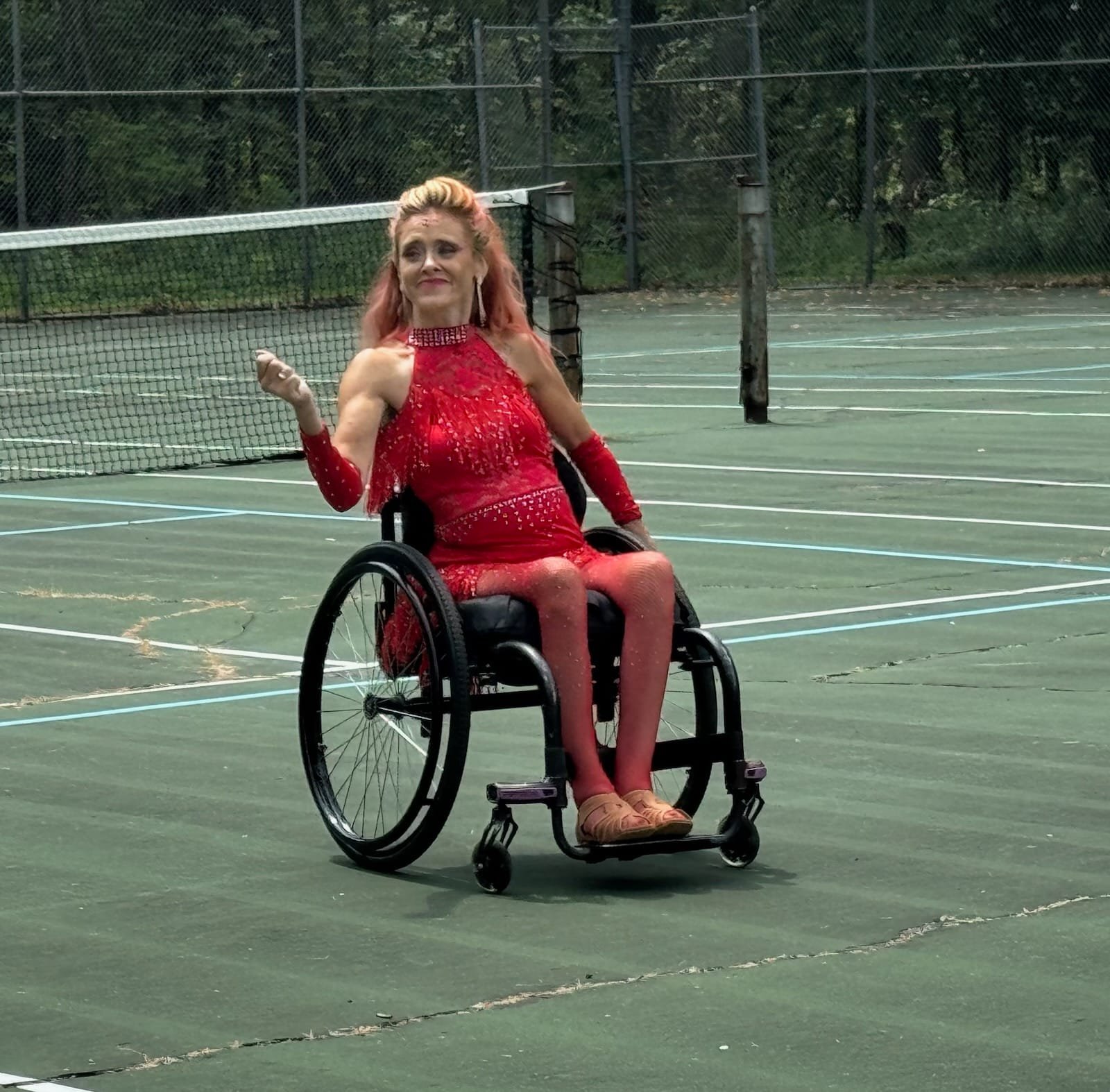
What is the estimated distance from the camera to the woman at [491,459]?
5.66m

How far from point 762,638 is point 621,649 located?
10.1ft

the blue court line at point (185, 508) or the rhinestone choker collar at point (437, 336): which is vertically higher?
the rhinestone choker collar at point (437, 336)

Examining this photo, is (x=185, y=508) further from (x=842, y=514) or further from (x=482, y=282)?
(x=482, y=282)

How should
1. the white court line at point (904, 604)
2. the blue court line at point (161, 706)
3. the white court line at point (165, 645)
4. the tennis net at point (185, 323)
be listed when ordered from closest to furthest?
1. the blue court line at point (161, 706)
2. the white court line at point (165, 645)
3. the white court line at point (904, 604)
4. the tennis net at point (185, 323)

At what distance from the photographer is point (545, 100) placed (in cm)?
3056

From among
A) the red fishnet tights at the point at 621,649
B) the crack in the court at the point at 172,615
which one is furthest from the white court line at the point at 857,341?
the red fishnet tights at the point at 621,649

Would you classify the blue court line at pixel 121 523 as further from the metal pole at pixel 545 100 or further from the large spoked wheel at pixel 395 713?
the metal pole at pixel 545 100

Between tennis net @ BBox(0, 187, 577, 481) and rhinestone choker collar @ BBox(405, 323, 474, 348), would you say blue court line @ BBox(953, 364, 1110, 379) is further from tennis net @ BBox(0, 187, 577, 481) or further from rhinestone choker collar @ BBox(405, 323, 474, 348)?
rhinestone choker collar @ BBox(405, 323, 474, 348)

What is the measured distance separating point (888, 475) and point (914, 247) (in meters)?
18.5

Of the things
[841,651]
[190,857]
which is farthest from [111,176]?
[190,857]

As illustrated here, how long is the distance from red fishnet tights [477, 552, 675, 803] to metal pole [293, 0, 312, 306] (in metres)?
22.3

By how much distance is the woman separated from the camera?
18.6 feet

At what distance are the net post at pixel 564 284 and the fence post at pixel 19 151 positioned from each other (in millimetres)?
11636

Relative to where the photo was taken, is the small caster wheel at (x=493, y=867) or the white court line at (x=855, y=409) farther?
the white court line at (x=855, y=409)
